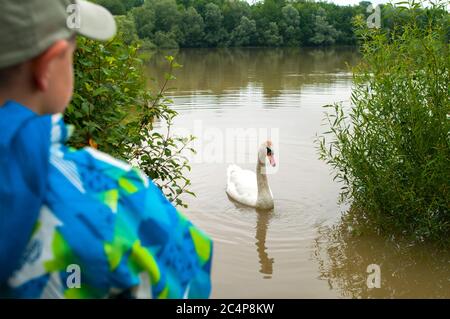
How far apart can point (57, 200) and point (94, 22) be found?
1.69ft

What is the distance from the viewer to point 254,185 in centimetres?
1034

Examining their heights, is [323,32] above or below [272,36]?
above

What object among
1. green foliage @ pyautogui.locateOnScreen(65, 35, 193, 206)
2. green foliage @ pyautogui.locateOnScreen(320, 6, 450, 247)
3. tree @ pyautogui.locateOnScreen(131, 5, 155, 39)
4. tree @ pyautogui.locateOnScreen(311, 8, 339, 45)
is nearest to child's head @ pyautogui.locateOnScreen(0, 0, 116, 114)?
green foliage @ pyautogui.locateOnScreen(65, 35, 193, 206)

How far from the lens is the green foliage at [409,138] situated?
6836 mm

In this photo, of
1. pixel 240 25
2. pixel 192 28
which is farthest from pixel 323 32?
pixel 192 28

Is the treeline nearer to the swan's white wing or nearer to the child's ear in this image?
the swan's white wing

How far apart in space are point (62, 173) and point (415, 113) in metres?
6.37

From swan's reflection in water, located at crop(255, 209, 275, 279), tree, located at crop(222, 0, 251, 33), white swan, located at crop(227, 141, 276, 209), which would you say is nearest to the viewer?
swan's reflection in water, located at crop(255, 209, 275, 279)

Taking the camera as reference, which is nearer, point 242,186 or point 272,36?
point 242,186

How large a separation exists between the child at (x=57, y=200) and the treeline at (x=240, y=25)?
187 ft

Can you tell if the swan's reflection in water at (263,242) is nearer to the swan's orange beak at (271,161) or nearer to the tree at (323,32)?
the swan's orange beak at (271,161)

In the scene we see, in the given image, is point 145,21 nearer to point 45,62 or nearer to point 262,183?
point 262,183

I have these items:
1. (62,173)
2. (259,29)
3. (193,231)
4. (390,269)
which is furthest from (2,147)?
(259,29)

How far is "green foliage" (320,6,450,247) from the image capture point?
6836 millimetres
